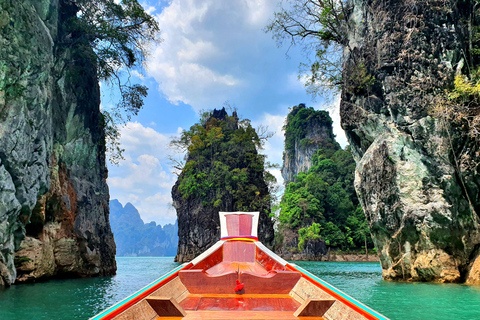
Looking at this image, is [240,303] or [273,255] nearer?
[240,303]

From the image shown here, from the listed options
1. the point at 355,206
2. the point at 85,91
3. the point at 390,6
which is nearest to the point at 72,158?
the point at 85,91

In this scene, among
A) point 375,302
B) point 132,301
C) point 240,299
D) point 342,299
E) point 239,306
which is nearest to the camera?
point 132,301

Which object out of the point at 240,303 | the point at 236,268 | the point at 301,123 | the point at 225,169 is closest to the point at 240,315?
the point at 240,303

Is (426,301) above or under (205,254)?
under

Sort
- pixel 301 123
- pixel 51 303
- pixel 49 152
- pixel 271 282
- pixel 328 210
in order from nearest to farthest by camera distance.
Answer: pixel 271 282 → pixel 51 303 → pixel 49 152 → pixel 328 210 → pixel 301 123

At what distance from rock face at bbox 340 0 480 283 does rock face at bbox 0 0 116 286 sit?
1325cm

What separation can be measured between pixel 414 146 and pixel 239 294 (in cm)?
1030

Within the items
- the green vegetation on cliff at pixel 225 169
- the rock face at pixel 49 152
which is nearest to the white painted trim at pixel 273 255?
the rock face at pixel 49 152

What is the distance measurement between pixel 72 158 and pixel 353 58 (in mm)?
15019

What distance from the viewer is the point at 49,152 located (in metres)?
12.7

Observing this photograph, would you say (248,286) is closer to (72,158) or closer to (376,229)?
(376,229)

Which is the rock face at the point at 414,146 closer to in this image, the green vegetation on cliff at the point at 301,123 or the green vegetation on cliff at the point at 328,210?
the green vegetation on cliff at the point at 328,210

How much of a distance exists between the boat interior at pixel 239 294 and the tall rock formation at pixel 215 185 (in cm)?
2514

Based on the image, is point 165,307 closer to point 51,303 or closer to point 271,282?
point 271,282
